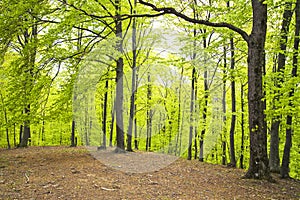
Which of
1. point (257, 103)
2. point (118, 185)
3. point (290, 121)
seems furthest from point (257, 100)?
point (118, 185)

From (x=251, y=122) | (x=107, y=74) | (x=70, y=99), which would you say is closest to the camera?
(x=251, y=122)

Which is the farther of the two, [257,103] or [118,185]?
[257,103]

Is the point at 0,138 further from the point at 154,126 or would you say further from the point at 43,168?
the point at 43,168

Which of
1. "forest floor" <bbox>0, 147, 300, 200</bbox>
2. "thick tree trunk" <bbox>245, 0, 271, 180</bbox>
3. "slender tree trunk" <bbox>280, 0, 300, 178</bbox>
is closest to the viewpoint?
"forest floor" <bbox>0, 147, 300, 200</bbox>

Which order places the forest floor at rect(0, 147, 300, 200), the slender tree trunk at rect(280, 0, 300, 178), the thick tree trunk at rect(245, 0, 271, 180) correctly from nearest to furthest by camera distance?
the forest floor at rect(0, 147, 300, 200), the thick tree trunk at rect(245, 0, 271, 180), the slender tree trunk at rect(280, 0, 300, 178)

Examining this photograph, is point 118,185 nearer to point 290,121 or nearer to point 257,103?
point 257,103

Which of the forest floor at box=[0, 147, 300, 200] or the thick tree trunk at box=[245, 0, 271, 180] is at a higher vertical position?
the thick tree trunk at box=[245, 0, 271, 180]

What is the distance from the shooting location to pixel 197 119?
16500 millimetres

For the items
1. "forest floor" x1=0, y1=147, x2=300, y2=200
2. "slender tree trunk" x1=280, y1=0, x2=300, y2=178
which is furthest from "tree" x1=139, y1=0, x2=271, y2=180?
"slender tree trunk" x1=280, y1=0, x2=300, y2=178

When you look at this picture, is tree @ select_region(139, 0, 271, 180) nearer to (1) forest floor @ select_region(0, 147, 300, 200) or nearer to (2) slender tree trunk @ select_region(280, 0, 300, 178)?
(1) forest floor @ select_region(0, 147, 300, 200)

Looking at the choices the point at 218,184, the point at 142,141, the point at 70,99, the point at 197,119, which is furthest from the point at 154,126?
the point at 218,184

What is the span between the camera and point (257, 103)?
26.2 feet

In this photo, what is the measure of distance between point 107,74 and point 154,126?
18.3 metres

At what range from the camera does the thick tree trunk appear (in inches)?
310
